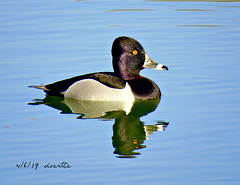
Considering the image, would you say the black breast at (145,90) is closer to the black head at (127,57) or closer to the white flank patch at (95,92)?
the white flank patch at (95,92)

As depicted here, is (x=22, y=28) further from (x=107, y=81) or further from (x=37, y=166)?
(x=37, y=166)

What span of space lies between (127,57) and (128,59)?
42 mm

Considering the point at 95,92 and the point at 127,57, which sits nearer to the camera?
the point at 95,92

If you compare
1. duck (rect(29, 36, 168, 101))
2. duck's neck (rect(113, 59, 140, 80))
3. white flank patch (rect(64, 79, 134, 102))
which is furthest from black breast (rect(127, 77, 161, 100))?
duck's neck (rect(113, 59, 140, 80))

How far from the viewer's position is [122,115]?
1027 cm

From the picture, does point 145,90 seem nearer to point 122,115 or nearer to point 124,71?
point 124,71

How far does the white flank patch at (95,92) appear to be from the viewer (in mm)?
11031

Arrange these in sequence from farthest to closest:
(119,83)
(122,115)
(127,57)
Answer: (127,57) → (119,83) → (122,115)

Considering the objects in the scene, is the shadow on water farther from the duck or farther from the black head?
the black head

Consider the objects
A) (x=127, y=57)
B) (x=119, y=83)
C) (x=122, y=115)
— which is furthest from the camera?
(x=127, y=57)

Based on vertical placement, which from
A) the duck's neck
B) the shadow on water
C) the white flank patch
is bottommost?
the shadow on water

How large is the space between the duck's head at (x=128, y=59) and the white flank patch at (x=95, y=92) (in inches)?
15.8

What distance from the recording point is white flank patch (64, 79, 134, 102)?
11031 millimetres

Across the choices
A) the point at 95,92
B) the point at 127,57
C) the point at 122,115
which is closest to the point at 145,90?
the point at 127,57
